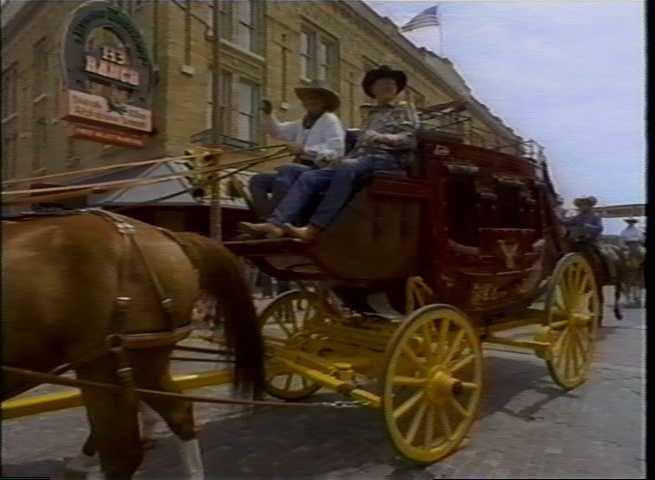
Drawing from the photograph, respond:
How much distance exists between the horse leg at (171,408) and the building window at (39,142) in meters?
0.56

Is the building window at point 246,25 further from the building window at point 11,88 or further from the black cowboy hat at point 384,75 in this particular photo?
the building window at point 11,88

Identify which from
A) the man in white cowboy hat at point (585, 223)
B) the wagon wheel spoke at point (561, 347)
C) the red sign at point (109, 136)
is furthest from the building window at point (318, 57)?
the wagon wheel spoke at point (561, 347)

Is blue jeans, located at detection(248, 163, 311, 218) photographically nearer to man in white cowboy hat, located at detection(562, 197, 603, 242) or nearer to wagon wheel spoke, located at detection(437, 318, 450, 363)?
wagon wheel spoke, located at detection(437, 318, 450, 363)

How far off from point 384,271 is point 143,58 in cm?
86

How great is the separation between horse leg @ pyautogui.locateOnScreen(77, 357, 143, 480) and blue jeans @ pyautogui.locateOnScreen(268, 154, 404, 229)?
1.94ft

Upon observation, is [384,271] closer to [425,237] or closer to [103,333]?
[425,237]

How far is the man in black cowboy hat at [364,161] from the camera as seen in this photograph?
5.01 feet

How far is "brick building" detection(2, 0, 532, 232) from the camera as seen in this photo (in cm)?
138

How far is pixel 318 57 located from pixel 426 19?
46 cm

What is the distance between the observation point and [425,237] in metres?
1.71

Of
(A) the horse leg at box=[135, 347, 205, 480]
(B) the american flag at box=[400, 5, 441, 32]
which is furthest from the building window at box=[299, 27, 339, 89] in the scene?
(A) the horse leg at box=[135, 347, 205, 480]

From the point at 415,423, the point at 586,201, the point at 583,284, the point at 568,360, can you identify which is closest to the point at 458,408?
the point at 415,423

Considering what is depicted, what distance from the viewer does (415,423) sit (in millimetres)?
1521

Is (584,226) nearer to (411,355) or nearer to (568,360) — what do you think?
(568,360)
